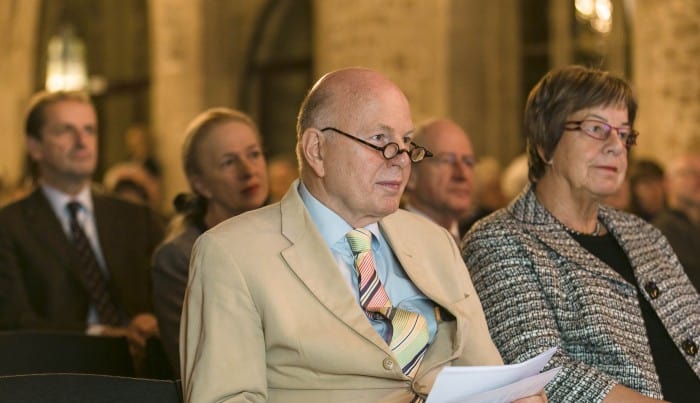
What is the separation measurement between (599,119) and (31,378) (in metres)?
2.03

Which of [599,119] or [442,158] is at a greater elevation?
[599,119]

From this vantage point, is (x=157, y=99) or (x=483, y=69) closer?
(x=483, y=69)

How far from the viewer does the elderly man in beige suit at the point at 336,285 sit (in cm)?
285

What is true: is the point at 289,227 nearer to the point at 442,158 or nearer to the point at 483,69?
the point at 442,158

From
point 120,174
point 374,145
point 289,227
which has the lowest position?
point 120,174

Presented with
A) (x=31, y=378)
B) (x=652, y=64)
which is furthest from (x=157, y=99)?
(x=31, y=378)

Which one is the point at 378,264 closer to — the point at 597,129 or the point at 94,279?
the point at 597,129

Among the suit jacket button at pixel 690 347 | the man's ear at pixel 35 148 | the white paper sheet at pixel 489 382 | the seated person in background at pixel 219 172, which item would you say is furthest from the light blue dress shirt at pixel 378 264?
the man's ear at pixel 35 148

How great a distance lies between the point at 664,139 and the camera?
8773 mm

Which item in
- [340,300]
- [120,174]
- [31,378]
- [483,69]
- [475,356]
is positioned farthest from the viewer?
[483,69]

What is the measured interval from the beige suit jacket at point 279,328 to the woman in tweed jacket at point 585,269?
21.2 inches

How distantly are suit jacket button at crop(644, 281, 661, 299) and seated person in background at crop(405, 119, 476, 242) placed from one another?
170 cm

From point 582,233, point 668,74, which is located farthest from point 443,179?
point 668,74

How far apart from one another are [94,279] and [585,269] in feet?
7.77
